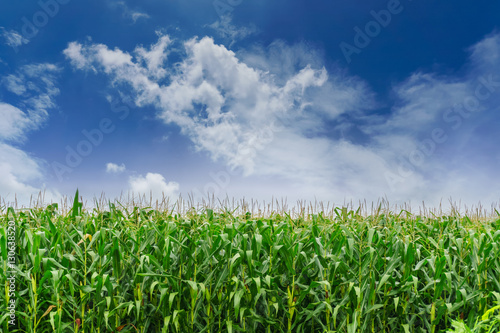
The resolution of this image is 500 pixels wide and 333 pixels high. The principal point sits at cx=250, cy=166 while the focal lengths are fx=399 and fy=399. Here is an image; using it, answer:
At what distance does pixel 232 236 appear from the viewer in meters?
4.94

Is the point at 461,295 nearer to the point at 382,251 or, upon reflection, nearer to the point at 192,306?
the point at 382,251

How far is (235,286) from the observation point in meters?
4.43

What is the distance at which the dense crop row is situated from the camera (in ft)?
14.6

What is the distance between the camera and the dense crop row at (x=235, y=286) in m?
4.45

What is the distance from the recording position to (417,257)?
5355mm

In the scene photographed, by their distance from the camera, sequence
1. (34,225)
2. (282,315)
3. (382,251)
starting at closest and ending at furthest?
1. (282,315)
2. (382,251)
3. (34,225)

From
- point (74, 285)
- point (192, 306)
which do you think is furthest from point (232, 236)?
point (74, 285)

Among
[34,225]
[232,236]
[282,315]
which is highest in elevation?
[34,225]

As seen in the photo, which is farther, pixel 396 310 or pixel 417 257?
pixel 417 257

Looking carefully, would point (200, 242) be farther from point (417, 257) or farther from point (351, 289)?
point (417, 257)

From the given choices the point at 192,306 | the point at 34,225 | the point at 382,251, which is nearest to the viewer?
the point at 192,306

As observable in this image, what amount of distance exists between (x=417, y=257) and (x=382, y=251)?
624 mm

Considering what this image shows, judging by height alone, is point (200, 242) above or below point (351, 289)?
above

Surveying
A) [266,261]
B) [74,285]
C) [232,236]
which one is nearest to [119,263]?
[74,285]
